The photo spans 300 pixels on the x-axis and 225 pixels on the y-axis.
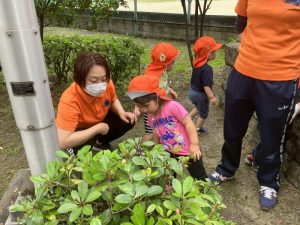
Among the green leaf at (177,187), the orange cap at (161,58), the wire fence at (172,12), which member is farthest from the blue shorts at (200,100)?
the wire fence at (172,12)

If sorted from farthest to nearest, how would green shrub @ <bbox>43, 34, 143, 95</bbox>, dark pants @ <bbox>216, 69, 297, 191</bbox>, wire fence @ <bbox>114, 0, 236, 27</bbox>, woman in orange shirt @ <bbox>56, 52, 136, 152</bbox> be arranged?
1. wire fence @ <bbox>114, 0, 236, 27</bbox>
2. green shrub @ <bbox>43, 34, 143, 95</bbox>
3. woman in orange shirt @ <bbox>56, 52, 136, 152</bbox>
4. dark pants @ <bbox>216, 69, 297, 191</bbox>

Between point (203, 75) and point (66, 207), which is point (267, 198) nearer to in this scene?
point (203, 75)

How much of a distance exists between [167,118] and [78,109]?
77 cm

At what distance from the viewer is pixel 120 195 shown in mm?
1090

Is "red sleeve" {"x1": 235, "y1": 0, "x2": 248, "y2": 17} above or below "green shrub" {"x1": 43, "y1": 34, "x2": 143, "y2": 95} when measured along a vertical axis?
above

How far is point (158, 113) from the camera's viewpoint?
258cm

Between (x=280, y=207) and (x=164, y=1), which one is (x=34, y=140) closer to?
(x=280, y=207)

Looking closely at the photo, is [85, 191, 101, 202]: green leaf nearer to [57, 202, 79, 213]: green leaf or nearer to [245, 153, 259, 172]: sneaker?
[57, 202, 79, 213]: green leaf

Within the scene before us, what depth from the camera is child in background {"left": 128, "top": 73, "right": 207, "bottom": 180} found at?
7.84 feet

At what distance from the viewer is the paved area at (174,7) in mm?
9739

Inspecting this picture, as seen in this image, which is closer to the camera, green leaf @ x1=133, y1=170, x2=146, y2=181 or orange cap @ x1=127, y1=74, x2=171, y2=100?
green leaf @ x1=133, y1=170, x2=146, y2=181

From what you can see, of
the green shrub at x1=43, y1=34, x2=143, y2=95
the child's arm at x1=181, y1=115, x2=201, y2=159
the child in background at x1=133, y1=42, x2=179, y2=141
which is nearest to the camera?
→ the child's arm at x1=181, y1=115, x2=201, y2=159

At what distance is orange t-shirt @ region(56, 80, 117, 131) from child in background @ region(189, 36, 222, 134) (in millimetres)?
1053

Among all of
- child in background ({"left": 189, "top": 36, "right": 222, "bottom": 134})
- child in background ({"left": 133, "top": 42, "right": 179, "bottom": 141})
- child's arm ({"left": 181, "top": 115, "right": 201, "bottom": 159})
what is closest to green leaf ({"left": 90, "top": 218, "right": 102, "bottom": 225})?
child's arm ({"left": 181, "top": 115, "right": 201, "bottom": 159})
